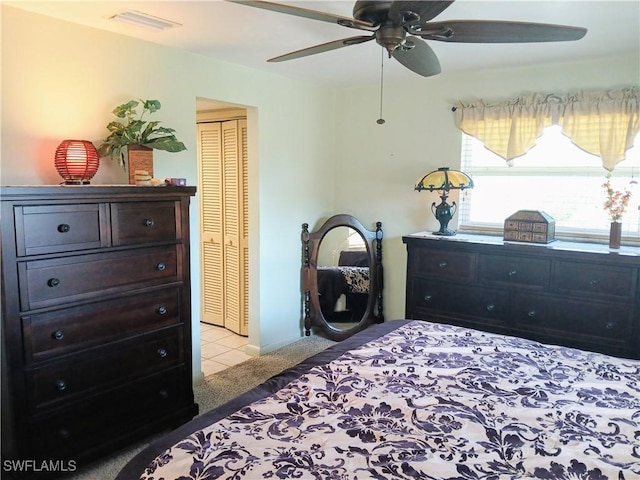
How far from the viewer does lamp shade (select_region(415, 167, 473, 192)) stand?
3.89 metres

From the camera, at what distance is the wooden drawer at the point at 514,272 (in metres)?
3.35

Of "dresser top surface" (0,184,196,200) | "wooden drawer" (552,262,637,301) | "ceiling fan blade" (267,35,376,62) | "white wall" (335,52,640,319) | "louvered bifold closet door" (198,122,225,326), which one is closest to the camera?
"ceiling fan blade" (267,35,376,62)

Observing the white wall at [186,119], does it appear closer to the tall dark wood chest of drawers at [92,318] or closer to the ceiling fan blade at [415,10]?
the tall dark wood chest of drawers at [92,318]

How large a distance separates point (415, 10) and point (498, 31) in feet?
1.30

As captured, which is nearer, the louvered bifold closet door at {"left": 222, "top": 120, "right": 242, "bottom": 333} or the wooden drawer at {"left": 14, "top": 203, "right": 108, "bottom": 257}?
the wooden drawer at {"left": 14, "top": 203, "right": 108, "bottom": 257}

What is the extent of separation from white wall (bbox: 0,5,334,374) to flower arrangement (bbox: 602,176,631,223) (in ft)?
8.04

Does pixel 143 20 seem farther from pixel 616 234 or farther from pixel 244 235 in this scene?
pixel 616 234

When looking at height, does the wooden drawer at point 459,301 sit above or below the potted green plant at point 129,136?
below

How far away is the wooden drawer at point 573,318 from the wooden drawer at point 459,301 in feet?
0.40

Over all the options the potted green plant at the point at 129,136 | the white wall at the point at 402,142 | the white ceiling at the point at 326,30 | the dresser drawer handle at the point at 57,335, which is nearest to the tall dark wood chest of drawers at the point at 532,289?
the white wall at the point at 402,142

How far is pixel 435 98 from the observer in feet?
13.8

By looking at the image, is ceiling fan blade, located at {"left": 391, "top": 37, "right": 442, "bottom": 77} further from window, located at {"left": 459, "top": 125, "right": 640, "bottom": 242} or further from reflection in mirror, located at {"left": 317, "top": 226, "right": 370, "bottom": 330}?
reflection in mirror, located at {"left": 317, "top": 226, "right": 370, "bottom": 330}


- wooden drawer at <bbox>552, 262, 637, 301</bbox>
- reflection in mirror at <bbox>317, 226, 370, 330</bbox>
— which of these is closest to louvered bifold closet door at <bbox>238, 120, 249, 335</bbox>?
reflection in mirror at <bbox>317, 226, 370, 330</bbox>

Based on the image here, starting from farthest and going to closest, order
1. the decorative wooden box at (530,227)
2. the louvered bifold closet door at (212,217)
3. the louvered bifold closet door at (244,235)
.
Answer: the louvered bifold closet door at (212,217), the louvered bifold closet door at (244,235), the decorative wooden box at (530,227)
